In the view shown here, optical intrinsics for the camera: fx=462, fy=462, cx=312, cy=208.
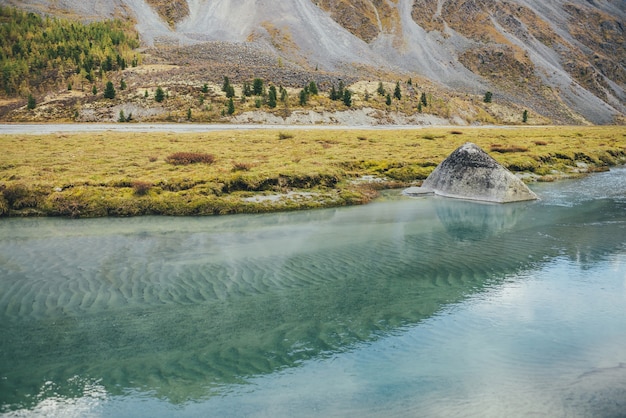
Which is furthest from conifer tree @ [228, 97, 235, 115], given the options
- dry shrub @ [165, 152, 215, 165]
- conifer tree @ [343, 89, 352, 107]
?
dry shrub @ [165, 152, 215, 165]

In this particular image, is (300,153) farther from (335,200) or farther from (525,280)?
(525,280)

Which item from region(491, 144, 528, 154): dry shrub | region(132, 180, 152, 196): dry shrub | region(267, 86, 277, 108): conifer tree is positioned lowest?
region(132, 180, 152, 196): dry shrub

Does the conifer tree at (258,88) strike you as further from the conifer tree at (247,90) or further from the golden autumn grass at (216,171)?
the golden autumn grass at (216,171)

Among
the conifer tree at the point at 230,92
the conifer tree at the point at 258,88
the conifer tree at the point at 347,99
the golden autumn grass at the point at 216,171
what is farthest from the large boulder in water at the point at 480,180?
the conifer tree at the point at 230,92

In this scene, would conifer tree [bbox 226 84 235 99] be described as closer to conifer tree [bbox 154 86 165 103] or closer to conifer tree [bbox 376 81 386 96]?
conifer tree [bbox 154 86 165 103]

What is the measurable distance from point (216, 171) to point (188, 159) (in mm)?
5726

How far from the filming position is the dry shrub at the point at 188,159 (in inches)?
1375

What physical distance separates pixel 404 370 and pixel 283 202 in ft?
60.4

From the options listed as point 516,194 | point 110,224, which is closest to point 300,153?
point 516,194

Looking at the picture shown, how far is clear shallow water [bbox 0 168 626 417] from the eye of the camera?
8.44 meters

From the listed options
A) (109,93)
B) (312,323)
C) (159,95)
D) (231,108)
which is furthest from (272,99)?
(312,323)

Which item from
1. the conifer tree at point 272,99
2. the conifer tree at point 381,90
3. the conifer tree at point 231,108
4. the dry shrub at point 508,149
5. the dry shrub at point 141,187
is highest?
the conifer tree at point 381,90

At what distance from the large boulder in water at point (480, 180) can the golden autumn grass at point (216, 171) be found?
5.17 m

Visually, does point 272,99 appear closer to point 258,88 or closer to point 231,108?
point 258,88
